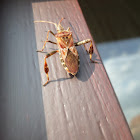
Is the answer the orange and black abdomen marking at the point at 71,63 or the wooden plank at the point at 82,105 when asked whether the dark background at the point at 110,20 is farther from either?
the wooden plank at the point at 82,105

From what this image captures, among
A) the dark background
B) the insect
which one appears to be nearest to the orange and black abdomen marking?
the insect

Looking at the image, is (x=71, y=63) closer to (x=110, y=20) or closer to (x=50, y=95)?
(x=50, y=95)

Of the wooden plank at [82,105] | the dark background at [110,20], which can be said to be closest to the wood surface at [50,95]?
the wooden plank at [82,105]

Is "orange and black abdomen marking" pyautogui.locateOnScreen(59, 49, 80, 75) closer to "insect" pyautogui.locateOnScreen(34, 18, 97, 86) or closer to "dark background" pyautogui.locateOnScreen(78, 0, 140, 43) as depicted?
"insect" pyautogui.locateOnScreen(34, 18, 97, 86)

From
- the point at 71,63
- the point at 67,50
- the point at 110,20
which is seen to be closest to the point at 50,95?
the point at 71,63

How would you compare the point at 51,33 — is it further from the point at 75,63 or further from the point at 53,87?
the point at 53,87

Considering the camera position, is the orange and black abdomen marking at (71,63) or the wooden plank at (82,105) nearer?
the wooden plank at (82,105)

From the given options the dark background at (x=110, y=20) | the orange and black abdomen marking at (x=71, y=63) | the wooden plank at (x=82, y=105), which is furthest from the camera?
the dark background at (x=110, y=20)

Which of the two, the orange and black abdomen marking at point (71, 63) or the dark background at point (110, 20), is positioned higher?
the dark background at point (110, 20)
